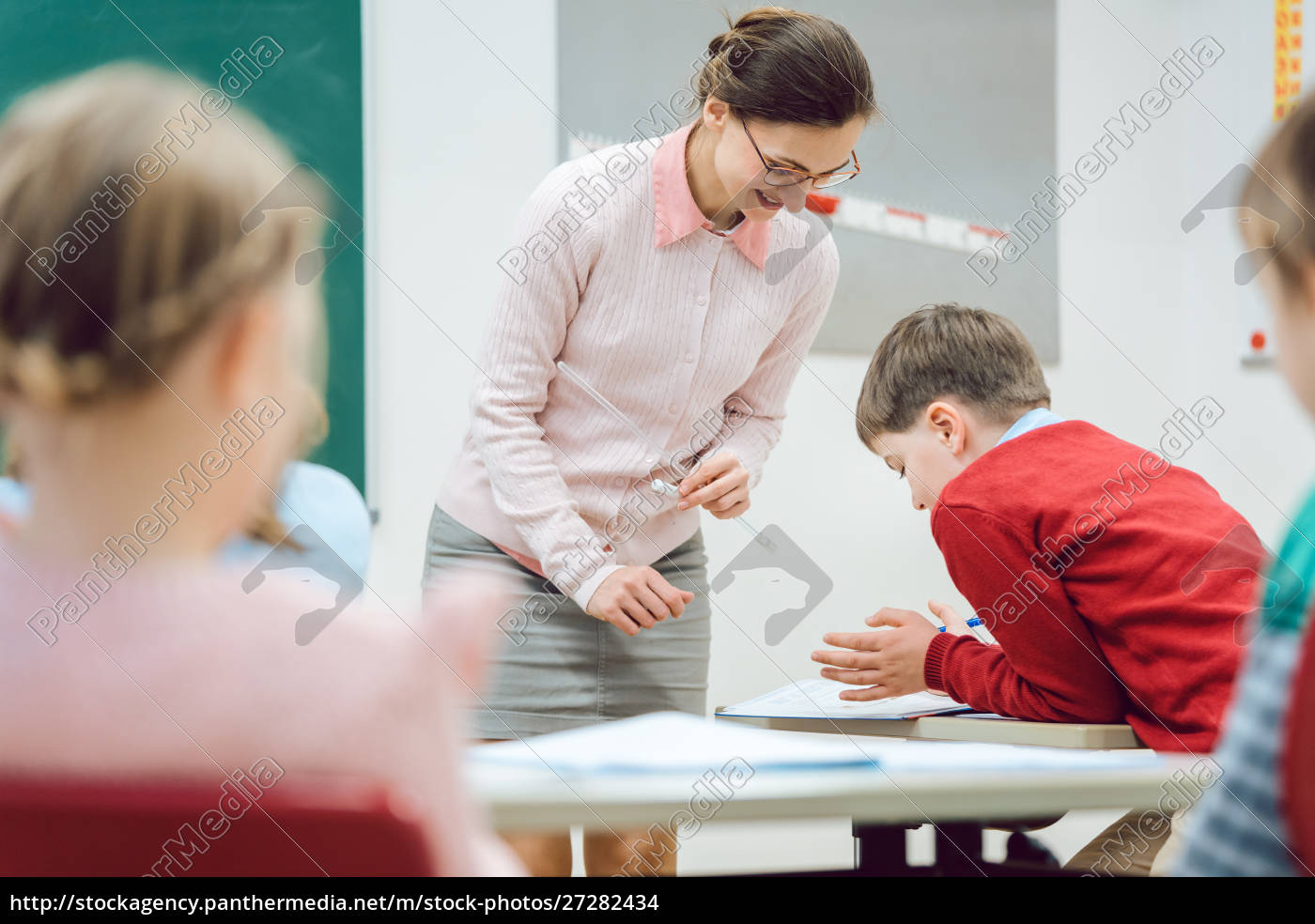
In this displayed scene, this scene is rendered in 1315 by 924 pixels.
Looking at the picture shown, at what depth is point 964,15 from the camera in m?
2.83

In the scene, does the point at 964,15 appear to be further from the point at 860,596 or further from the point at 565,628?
the point at 565,628

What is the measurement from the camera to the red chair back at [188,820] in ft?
1.37

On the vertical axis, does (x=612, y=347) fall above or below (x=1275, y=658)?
below

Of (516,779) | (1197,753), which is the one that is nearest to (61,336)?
(516,779)

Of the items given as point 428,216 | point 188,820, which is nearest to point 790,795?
point 188,820

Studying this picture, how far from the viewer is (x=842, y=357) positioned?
8.82 feet

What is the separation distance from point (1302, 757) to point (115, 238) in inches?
18.9

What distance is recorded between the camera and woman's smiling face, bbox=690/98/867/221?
1.42 metres

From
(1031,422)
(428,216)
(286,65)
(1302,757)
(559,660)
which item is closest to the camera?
(1302,757)

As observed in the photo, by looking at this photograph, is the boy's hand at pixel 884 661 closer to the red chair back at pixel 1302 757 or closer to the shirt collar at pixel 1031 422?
the shirt collar at pixel 1031 422

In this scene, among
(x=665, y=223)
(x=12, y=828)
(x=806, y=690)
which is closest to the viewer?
(x=12, y=828)

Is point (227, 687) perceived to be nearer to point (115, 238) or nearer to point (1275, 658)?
point (115, 238)

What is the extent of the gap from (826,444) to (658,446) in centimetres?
119

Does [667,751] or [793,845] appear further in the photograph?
[793,845]
